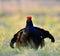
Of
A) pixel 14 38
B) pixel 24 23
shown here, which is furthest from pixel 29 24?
pixel 14 38

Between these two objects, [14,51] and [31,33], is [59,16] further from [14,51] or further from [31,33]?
[14,51]

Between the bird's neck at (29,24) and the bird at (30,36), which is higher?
the bird's neck at (29,24)

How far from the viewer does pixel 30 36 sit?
3.96 feet

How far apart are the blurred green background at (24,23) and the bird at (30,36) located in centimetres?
2

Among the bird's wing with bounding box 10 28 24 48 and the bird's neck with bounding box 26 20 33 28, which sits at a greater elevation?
the bird's neck with bounding box 26 20 33 28

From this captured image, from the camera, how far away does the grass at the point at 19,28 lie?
1.21m

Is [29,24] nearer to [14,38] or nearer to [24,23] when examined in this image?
[24,23]

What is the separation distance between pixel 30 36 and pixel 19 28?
10cm

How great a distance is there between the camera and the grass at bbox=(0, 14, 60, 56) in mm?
1210

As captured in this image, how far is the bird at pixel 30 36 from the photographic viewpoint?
121 cm

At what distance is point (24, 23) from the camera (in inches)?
48.9

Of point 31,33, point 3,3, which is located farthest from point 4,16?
point 31,33

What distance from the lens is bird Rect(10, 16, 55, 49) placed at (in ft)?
3.97

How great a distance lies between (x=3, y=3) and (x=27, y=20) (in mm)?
230
